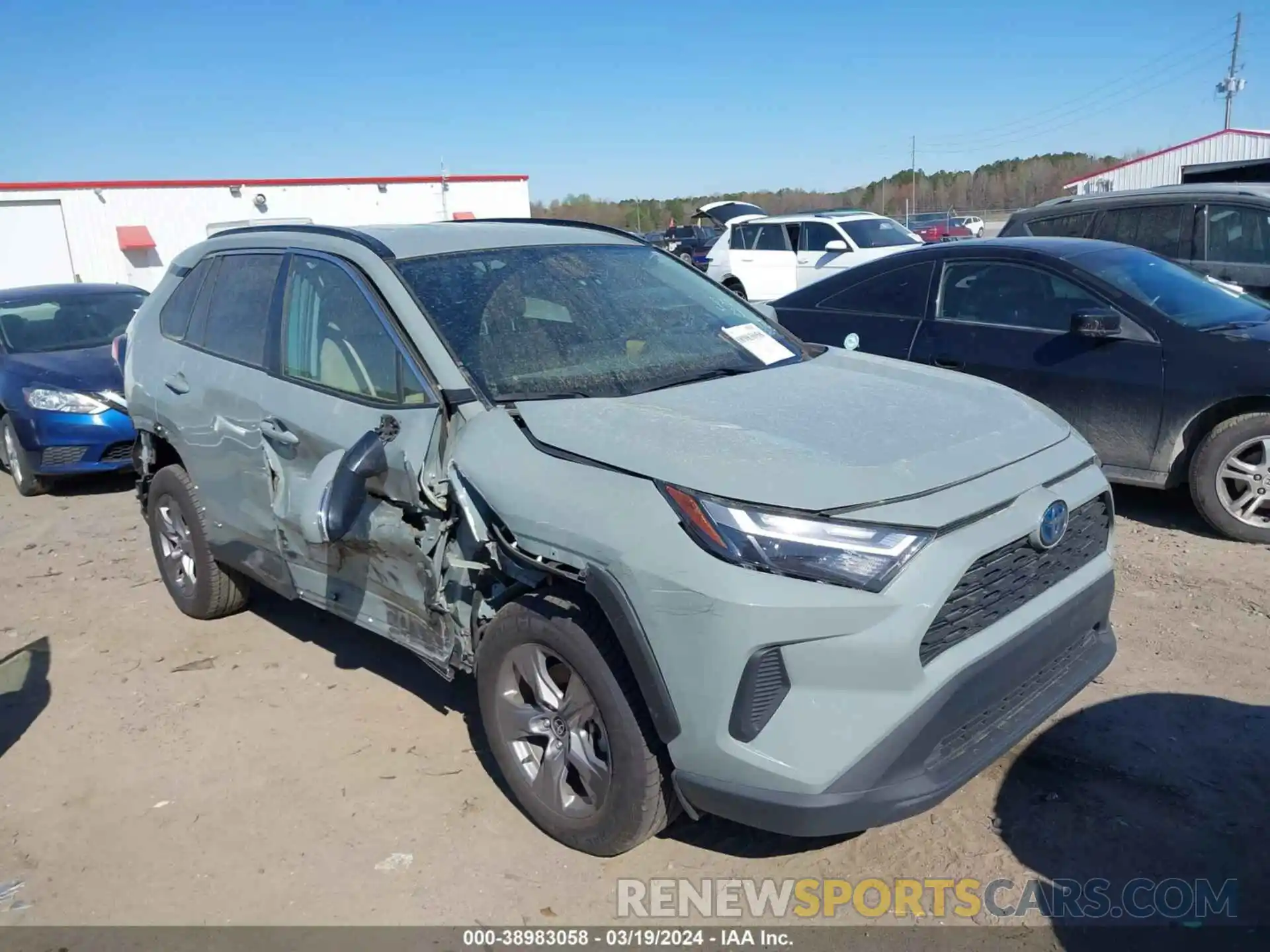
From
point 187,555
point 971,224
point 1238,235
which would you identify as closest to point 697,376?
point 187,555

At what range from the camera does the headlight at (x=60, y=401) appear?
784 centimetres

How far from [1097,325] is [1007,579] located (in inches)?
126

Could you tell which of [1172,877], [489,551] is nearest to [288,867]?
[489,551]

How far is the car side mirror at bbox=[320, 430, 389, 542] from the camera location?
330cm

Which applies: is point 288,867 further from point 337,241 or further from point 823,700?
point 337,241

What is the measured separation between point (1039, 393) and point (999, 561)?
3.38 meters

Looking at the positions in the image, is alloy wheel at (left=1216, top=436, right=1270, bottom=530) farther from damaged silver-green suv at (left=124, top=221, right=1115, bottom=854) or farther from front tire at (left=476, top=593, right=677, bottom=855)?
front tire at (left=476, top=593, right=677, bottom=855)

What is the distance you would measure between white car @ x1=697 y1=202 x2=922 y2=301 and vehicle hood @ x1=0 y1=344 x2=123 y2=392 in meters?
8.61

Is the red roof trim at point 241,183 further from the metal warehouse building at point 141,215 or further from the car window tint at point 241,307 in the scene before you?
the car window tint at point 241,307

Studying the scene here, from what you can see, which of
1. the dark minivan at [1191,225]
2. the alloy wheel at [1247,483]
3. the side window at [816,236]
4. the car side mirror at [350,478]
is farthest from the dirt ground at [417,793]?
the side window at [816,236]

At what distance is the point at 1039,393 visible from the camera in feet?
18.6

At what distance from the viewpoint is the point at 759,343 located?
12.8ft

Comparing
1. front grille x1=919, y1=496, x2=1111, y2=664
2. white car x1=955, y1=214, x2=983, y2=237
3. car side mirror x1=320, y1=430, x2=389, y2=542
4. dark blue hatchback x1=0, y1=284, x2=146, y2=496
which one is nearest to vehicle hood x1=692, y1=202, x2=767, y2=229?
white car x1=955, y1=214, x2=983, y2=237

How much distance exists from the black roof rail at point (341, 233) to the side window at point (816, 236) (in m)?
11.2
